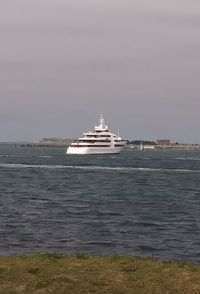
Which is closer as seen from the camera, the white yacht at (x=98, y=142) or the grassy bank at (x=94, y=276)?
the grassy bank at (x=94, y=276)

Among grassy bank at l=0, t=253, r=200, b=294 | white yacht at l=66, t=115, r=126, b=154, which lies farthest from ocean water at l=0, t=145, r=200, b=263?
white yacht at l=66, t=115, r=126, b=154

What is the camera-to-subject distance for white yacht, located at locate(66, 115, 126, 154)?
530ft

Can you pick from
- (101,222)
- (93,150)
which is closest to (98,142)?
(93,150)

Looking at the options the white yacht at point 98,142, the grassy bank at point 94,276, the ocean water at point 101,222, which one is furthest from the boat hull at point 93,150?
the grassy bank at point 94,276

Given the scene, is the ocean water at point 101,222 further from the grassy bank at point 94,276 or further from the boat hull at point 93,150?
the boat hull at point 93,150

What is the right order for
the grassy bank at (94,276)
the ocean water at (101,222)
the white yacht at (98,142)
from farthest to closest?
the white yacht at (98,142) → the ocean water at (101,222) → the grassy bank at (94,276)

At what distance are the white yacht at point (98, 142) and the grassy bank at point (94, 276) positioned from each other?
147176 mm

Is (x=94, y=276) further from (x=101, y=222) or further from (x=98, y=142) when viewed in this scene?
(x=98, y=142)

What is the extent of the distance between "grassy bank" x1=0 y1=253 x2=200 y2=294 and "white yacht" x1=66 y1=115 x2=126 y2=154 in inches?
5794

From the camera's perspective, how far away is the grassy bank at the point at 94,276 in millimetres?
11414

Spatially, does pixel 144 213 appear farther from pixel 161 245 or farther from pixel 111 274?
pixel 111 274

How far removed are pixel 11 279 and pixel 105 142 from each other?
151875mm

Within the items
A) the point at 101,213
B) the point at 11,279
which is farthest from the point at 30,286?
the point at 101,213

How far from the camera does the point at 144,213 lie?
34656 millimetres
